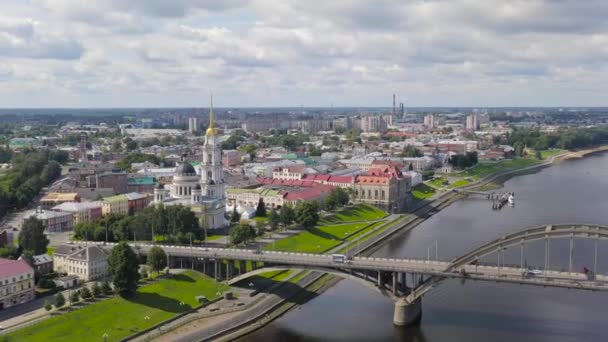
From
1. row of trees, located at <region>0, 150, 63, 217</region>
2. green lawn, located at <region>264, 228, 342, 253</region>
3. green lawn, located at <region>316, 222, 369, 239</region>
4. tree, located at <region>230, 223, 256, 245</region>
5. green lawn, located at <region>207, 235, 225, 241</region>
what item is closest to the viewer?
tree, located at <region>230, 223, 256, 245</region>

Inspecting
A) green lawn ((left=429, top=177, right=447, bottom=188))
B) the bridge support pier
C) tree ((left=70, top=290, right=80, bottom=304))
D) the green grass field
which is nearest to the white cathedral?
the green grass field

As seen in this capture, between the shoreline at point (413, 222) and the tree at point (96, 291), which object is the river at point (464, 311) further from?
the tree at point (96, 291)

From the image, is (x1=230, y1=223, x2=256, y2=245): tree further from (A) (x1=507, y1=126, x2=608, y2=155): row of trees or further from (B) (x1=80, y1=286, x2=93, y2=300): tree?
(A) (x1=507, y1=126, x2=608, y2=155): row of trees

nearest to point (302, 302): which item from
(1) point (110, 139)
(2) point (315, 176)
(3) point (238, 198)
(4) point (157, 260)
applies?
(4) point (157, 260)

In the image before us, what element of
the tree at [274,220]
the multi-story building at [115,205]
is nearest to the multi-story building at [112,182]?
the multi-story building at [115,205]

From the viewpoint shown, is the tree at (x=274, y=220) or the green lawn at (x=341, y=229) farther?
the green lawn at (x=341, y=229)
